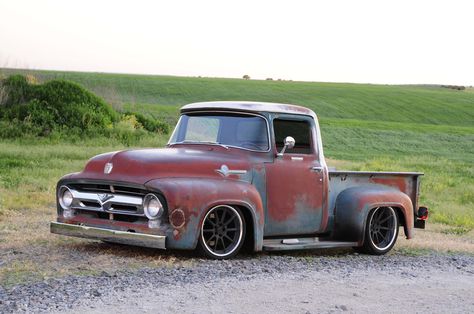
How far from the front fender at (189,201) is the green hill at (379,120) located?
33.6 feet

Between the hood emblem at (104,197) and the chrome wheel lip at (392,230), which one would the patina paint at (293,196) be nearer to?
the chrome wheel lip at (392,230)

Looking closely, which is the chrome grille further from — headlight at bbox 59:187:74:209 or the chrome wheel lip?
the chrome wheel lip

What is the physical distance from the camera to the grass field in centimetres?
1381

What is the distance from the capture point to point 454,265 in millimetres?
11086

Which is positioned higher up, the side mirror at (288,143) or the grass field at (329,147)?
the side mirror at (288,143)

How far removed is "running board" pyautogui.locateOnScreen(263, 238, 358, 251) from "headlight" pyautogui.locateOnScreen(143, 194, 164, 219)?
1606 millimetres

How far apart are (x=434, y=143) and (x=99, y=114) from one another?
→ 82.2ft

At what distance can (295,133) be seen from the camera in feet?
36.3

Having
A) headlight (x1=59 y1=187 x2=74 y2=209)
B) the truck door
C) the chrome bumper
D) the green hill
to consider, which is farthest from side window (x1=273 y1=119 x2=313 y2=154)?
the green hill

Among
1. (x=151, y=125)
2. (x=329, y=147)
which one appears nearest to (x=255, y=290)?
(x=151, y=125)

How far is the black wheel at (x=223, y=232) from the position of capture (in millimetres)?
9750

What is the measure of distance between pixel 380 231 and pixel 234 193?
307cm

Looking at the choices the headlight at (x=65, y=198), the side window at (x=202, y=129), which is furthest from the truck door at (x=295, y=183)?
the headlight at (x=65, y=198)

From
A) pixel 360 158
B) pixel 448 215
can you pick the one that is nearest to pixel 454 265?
pixel 448 215
